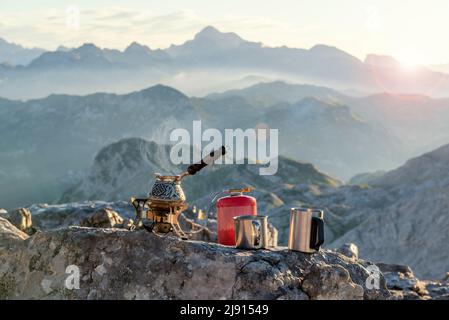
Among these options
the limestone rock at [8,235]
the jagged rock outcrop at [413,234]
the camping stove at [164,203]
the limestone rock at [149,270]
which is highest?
the camping stove at [164,203]

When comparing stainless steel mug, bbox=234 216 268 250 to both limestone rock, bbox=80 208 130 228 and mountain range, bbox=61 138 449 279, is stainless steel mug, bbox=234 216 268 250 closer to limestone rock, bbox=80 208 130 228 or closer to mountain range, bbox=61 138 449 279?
limestone rock, bbox=80 208 130 228

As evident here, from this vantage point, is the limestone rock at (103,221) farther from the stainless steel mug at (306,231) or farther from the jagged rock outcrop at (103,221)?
the stainless steel mug at (306,231)

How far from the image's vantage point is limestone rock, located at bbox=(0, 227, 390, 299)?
25.1 feet

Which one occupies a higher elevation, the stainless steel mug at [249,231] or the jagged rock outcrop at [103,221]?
the stainless steel mug at [249,231]

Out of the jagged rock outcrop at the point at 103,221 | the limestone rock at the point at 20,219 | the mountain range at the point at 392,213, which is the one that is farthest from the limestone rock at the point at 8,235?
the mountain range at the point at 392,213

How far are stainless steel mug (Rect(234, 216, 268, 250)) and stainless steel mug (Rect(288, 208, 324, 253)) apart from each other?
448 mm

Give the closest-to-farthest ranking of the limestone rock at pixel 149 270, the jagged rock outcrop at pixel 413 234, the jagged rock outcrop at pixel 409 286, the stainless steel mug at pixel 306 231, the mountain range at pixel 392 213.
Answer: the limestone rock at pixel 149 270, the stainless steel mug at pixel 306 231, the jagged rock outcrop at pixel 409 286, the jagged rock outcrop at pixel 413 234, the mountain range at pixel 392 213

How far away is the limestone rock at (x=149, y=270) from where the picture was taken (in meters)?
7.64

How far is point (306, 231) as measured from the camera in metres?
8.40

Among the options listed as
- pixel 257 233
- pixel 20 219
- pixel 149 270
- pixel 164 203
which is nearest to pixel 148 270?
pixel 149 270
